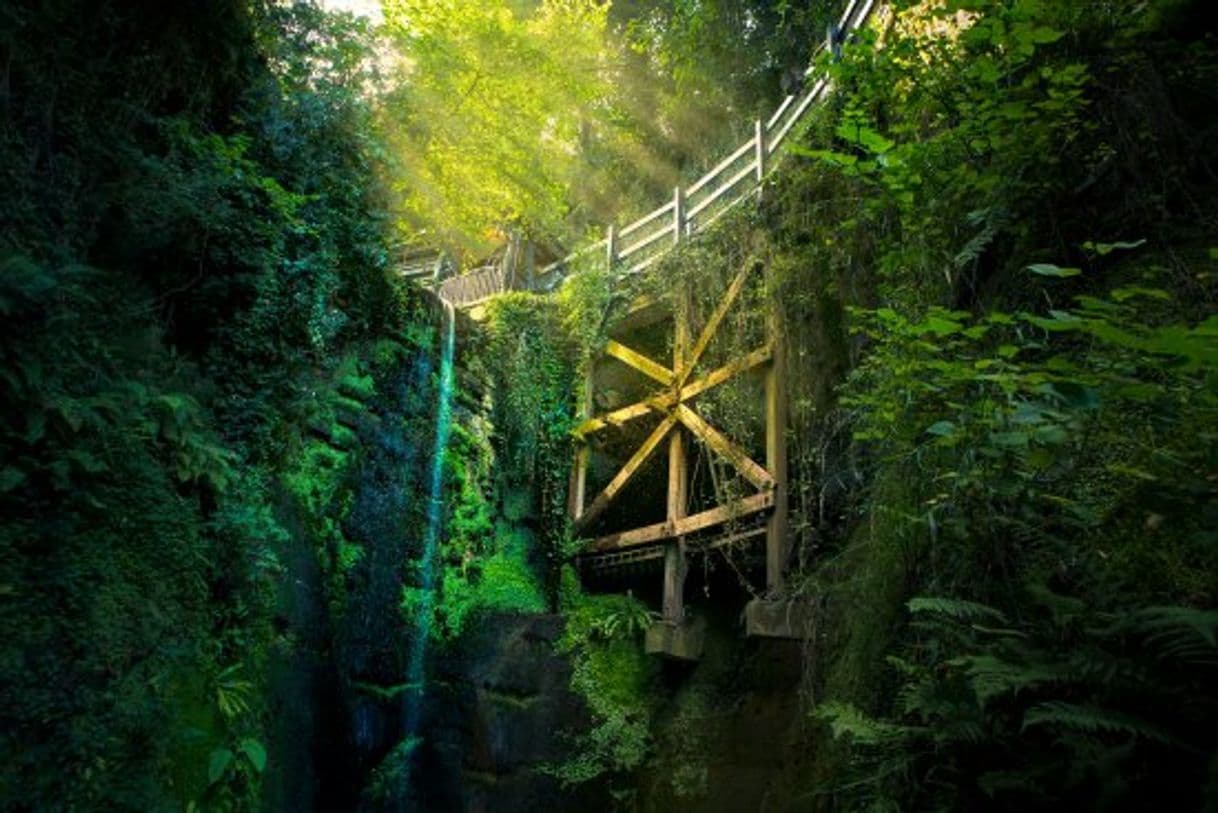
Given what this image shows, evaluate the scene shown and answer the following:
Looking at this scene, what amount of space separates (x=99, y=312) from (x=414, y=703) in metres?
5.49

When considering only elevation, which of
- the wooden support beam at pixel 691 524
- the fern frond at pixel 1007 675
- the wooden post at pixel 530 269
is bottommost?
the fern frond at pixel 1007 675

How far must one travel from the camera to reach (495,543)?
10164mm

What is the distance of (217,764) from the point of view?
4.64 metres

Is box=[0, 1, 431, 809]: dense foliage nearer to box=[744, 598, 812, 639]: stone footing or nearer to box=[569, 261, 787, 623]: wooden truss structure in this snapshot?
box=[569, 261, 787, 623]: wooden truss structure

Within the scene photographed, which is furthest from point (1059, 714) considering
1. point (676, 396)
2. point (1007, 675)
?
point (676, 396)

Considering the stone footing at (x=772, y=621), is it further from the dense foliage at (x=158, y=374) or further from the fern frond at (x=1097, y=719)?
the fern frond at (x=1097, y=719)

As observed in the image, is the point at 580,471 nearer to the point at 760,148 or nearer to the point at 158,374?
the point at 760,148

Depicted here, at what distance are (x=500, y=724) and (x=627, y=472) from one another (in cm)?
352

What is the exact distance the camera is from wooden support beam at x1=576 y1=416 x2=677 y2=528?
950 cm

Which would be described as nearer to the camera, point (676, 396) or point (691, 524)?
point (691, 524)

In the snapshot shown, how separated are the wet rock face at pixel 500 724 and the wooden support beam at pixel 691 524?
4.32 feet

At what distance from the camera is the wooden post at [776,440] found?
7.57 metres

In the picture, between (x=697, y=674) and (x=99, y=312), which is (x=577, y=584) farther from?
(x=99, y=312)

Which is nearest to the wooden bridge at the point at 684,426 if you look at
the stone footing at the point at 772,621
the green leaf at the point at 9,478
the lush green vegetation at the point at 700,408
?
the stone footing at the point at 772,621
